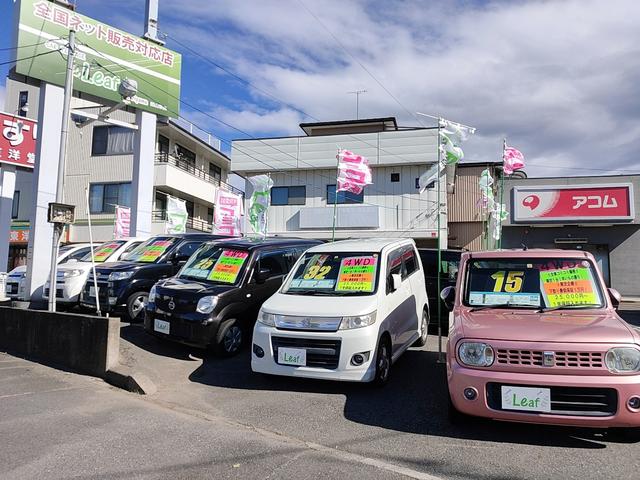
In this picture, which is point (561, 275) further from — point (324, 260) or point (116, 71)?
point (116, 71)

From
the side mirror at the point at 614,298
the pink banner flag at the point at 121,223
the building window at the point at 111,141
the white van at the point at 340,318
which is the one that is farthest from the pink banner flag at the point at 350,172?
the building window at the point at 111,141

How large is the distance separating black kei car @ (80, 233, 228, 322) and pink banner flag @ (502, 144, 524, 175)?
44.2 feet

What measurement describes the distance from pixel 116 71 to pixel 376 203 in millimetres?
13940

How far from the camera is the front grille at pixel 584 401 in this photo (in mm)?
3816

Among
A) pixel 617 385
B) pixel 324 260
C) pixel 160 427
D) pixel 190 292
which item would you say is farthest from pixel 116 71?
pixel 617 385

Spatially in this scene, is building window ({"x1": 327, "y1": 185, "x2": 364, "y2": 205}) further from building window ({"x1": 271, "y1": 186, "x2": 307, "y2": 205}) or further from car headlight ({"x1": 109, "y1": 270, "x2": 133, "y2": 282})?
car headlight ({"x1": 109, "y1": 270, "x2": 133, "y2": 282})

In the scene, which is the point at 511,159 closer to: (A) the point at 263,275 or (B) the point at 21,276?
(A) the point at 263,275

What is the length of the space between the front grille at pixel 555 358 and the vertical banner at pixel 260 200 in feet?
53.4

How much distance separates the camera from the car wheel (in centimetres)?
579

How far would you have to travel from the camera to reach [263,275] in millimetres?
8016

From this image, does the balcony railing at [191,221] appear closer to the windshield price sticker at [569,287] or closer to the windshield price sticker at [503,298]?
the windshield price sticker at [503,298]

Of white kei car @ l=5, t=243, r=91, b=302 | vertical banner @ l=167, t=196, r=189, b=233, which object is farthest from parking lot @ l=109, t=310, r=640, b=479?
vertical banner @ l=167, t=196, r=189, b=233

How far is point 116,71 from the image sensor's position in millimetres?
14680

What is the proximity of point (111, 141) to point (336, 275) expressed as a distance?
2409 cm
